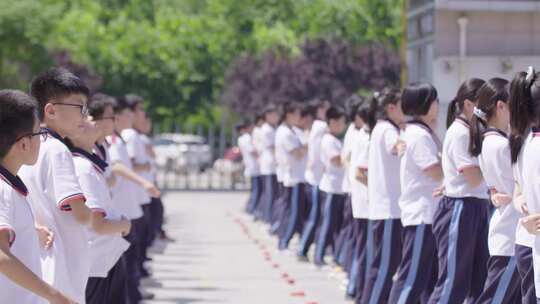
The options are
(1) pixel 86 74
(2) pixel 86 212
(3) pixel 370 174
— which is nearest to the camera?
(2) pixel 86 212

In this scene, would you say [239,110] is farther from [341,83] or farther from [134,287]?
[134,287]

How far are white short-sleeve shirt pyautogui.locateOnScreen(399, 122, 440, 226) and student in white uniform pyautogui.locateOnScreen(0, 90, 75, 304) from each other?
3.86 m

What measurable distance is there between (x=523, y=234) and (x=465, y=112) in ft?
6.26

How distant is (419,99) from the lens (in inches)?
349

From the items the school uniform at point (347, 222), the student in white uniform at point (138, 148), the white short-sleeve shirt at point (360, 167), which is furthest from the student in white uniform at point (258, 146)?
the white short-sleeve shirt at point (360, 167)

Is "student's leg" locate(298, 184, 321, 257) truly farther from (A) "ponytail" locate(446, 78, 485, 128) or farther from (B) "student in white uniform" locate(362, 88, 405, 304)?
(A) "ponytail" locate(446, 78, 485, 128)

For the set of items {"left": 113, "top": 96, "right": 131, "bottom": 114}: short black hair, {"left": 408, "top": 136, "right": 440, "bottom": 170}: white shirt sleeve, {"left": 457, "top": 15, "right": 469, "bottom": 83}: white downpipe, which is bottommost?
{"left": 408, "top": 136, "right": 440, "bottom": 170}: white shirt sleeve

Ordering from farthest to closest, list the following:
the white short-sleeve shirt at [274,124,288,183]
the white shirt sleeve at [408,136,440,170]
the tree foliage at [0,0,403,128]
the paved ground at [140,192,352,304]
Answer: the tree foliage at [0,0,403,128], the white short-sleeve shirt at [274,124,288,183], the paved ground at [140,192,352,304], the white shirt sleeve at [408,136,440,170]

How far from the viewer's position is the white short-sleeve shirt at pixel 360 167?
10.7m

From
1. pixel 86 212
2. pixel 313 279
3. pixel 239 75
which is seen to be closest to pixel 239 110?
pixel 239 75

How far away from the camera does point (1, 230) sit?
16.6ft

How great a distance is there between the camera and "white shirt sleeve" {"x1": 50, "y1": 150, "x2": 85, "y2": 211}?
6.21 meters

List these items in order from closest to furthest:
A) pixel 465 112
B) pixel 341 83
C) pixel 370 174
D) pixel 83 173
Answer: pixel 83 173
pixel 465 112
pixel 370 174
pixel 341 83

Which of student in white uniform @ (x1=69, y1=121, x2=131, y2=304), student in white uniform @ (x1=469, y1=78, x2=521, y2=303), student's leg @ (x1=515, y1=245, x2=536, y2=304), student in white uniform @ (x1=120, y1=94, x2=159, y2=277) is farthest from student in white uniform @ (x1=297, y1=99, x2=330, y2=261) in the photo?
student's leg @ (x1=515, y1=245, x2=536, y2=304)
